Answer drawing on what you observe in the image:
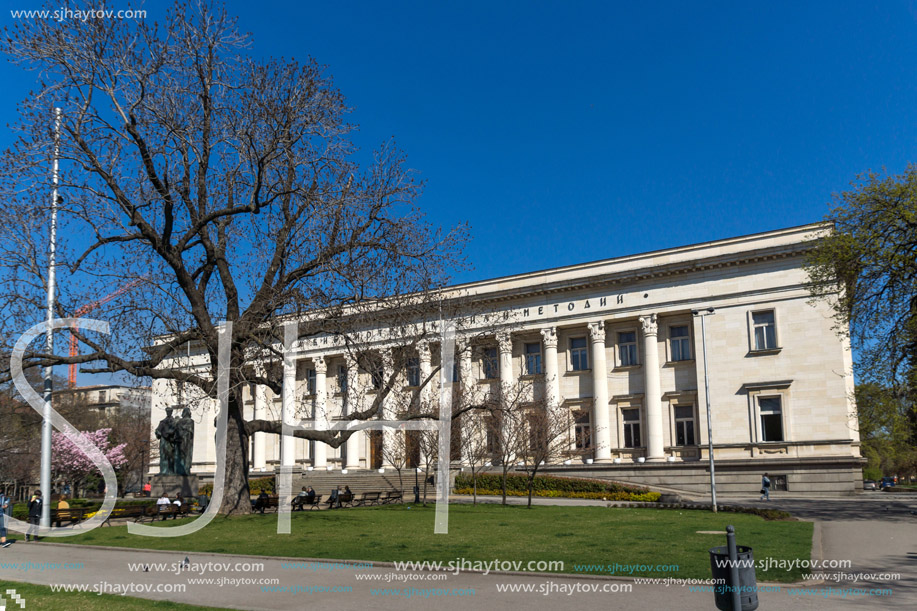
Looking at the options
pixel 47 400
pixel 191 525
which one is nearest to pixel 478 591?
pixel 191 525

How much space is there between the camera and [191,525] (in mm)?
22172

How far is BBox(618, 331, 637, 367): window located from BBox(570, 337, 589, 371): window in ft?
7.48

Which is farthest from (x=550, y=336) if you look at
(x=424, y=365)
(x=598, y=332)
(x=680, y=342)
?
(x=424, y=365)

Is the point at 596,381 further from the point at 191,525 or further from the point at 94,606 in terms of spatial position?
the point at 94,606

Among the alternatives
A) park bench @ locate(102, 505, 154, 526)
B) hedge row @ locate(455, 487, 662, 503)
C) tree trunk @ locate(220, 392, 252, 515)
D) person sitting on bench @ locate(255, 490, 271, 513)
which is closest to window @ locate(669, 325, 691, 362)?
hedge row @ locate(455, 487, 662, 503)

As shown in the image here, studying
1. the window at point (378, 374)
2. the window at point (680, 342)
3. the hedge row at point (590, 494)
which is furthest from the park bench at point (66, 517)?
the window at point (680, 342)

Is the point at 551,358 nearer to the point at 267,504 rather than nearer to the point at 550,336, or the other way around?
the point at 550,336

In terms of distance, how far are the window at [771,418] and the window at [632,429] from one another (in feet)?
25.0

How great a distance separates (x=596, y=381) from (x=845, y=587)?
122ft

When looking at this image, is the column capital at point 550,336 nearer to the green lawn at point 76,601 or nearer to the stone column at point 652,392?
the stone column at point 652,392

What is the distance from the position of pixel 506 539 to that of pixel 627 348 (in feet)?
107

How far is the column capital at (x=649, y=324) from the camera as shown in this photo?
4762 centimetres

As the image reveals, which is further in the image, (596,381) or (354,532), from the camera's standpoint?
(596,381)

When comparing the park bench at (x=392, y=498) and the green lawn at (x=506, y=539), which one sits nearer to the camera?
the green lawn at (x=506, y=539)
